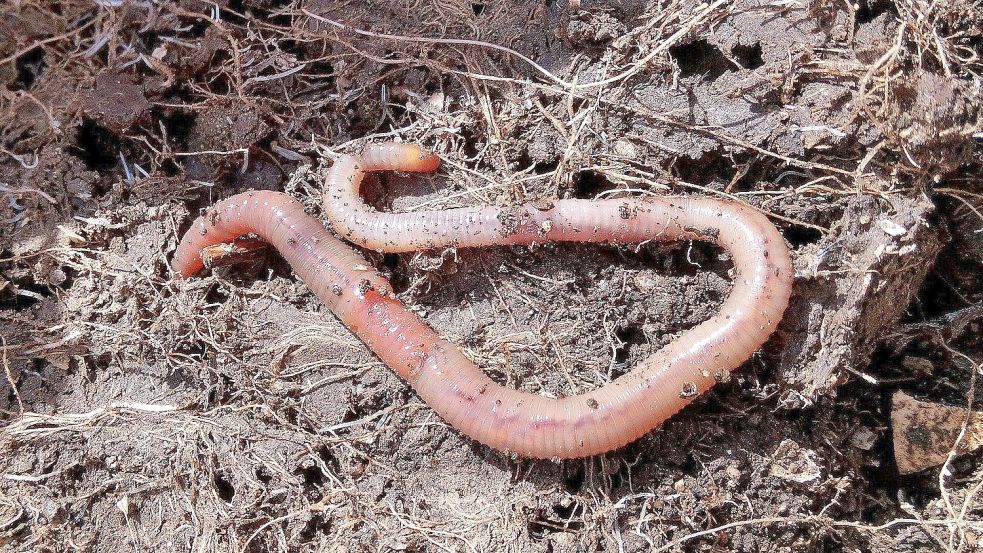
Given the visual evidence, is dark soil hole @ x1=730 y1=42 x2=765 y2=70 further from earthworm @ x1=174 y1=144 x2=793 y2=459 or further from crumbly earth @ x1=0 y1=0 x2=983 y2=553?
earthworm @ x1=174 y1=144 x2=793 y2=459

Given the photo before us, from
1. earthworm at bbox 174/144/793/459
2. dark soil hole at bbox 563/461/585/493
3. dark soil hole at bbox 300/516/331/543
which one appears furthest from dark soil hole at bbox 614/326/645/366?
dark soil hole at bbox 300/516/331/543

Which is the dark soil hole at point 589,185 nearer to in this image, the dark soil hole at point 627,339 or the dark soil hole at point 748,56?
the dark soil hole at point 627,339

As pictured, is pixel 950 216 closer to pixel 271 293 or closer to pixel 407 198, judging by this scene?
pixel 407 198

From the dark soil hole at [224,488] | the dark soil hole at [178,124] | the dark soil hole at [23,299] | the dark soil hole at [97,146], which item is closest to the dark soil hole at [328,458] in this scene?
the dark soil hole at [224,488]

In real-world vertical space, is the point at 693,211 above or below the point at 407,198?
above

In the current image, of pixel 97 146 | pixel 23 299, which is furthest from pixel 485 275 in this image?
pixel 23 299

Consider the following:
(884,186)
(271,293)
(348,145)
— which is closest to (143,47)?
(348,145)

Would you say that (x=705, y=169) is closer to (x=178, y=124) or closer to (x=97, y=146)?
(x=178, y=124)
